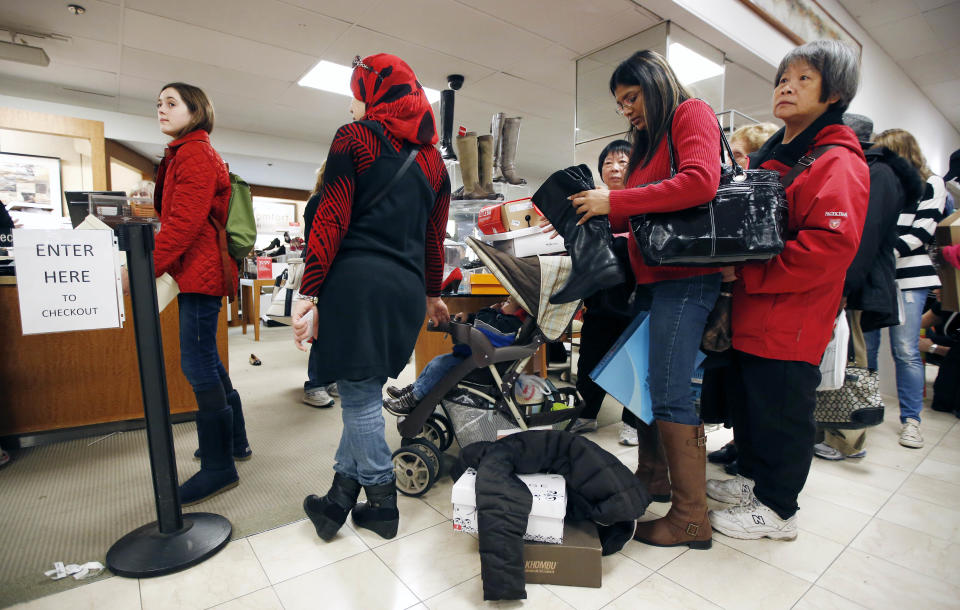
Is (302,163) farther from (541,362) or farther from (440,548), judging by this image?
(440,548)

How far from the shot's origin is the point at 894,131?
→ 6.99ft

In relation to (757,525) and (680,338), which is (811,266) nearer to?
(680,338)

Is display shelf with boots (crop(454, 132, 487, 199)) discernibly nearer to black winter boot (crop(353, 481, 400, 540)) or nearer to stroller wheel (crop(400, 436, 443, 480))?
stroller wheel (crop(400, 436, 443, 480))

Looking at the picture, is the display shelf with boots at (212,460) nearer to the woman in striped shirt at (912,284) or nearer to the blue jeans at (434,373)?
the blue jeans at (434,373)

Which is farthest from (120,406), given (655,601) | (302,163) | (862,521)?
(302,163)

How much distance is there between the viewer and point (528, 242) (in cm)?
181

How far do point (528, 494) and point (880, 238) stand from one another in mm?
1468

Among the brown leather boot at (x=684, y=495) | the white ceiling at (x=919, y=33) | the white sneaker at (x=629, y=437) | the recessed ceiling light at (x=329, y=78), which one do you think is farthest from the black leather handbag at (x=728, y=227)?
the white ceiling at (x=919, y=33)

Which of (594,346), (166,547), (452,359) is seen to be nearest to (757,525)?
(594,346)

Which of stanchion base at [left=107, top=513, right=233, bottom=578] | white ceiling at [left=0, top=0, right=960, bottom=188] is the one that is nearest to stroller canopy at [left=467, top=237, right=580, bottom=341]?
stanchion base at [left=107, top=513, right=233, bottom=578]

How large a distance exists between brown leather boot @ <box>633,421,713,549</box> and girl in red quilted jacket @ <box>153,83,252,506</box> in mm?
1416

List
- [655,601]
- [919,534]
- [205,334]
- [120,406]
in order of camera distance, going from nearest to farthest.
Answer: [655,601] < [919,534] < [205,334] < [120,406]

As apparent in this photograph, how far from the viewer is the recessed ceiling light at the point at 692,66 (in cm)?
367

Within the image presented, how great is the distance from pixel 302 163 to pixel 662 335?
7.67 meters
